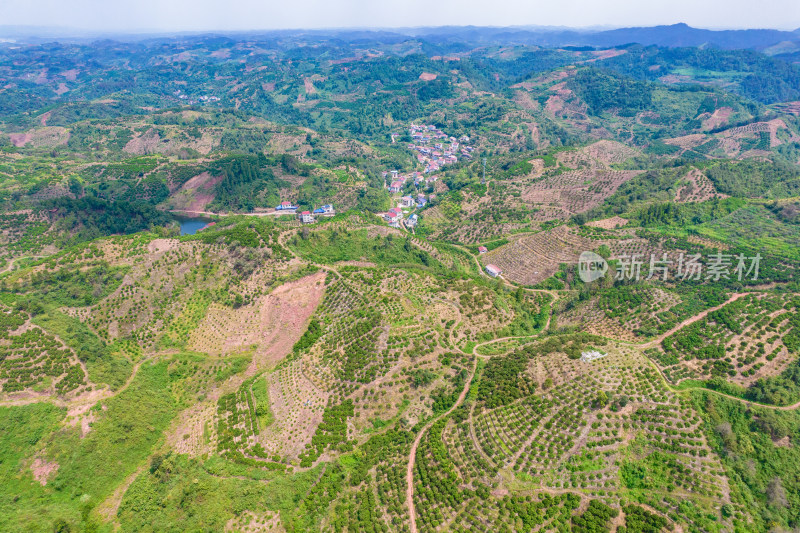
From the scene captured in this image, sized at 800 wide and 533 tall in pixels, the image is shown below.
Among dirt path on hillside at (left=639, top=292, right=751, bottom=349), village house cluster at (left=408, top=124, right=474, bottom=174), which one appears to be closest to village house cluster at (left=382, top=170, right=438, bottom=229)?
village house cluster at (left=408, top=124, right=474, bottom=174)

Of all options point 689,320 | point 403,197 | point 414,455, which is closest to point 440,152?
point 403,197

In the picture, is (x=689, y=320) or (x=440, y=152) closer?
(x=689, y=320)

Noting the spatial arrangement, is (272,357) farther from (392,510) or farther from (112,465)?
(392,510)

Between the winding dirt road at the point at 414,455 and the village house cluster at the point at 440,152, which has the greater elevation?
the village house cluster at the point at 440,152

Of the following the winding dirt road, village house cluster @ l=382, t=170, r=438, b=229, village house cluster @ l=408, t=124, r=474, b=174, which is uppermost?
village house cluster @ l=408, t=124, r=474, b=174

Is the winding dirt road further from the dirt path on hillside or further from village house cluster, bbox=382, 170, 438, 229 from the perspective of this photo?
village house cluster, bbox=382, 170, 438, 229

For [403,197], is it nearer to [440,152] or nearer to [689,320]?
[440,152]

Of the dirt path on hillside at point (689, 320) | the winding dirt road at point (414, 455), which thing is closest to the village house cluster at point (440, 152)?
the dirt path on hillside at point (689, 320)

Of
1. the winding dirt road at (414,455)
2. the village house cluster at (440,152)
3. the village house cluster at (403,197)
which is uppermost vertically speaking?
the village house cluster at (440,152)

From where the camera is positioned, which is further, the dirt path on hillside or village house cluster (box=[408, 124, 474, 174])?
village house cluster (box=[408, 124, 474, 174])

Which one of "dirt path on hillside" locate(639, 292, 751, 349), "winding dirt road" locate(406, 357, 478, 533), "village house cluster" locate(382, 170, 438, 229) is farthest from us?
"village house cluster" locate(382, 170, 438, 229)

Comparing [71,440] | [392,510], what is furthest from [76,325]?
[392,510]

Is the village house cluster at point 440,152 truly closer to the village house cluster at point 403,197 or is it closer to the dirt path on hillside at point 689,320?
the village house cluster at point 403,197
